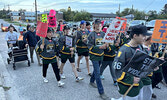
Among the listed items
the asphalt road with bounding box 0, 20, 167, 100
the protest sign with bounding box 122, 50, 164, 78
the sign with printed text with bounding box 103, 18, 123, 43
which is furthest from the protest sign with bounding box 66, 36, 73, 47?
the protest sign with bounding box 122, 50, 164, 78

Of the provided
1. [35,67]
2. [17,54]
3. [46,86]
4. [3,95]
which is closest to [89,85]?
[46,86]

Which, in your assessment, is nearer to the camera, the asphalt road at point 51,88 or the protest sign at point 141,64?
the protest sign at point 141,64

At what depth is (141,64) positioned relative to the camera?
205 cm

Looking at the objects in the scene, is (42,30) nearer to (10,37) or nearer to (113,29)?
(113,29)

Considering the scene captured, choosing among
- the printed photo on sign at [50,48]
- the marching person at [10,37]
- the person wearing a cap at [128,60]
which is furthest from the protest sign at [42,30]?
the marching person at [10,37]

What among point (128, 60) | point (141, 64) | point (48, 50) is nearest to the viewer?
point (141, 64)

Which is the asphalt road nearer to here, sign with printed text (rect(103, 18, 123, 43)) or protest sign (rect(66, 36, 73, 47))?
protest sign (rect(66, 36, 73, 47))

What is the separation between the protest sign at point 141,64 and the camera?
199 cm

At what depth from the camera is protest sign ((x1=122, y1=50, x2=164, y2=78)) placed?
78.2 inches

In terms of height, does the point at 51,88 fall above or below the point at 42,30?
below

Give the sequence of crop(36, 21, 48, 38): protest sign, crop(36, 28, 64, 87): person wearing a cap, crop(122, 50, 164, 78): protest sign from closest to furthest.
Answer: crop(122, 50, 164, 78): protest sign → crop(36, 21, 48, 38): protest sign → crop(36, 28, 64, 87): person wearing a cap

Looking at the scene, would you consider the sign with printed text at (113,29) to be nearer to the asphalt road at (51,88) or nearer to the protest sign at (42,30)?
the asphalt road at (51,88)

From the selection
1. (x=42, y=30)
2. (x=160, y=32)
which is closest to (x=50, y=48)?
(x=42, y=30)

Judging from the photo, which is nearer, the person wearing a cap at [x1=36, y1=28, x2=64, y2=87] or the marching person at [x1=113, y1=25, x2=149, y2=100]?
the marching person at [x1=113, y1=25, x2=149, y2=100]
